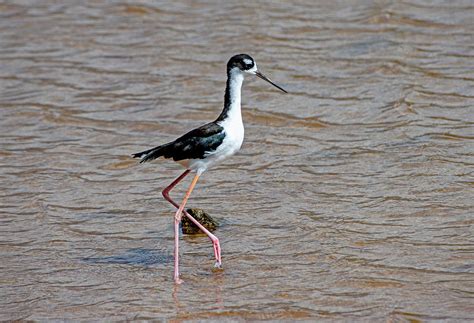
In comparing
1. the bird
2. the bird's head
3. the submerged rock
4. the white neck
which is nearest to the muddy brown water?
the submerged rock

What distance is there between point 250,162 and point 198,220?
1587mm

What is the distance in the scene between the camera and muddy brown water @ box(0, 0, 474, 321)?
666 cm

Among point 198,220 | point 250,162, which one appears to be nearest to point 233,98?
point 198,220

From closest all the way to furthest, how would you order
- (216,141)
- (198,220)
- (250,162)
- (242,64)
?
1. (216,141)
2. (242,64)
3. (198,220)
4. (250,162)

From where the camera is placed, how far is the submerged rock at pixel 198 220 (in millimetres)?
7680

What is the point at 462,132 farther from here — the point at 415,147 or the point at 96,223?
the point at 96,223

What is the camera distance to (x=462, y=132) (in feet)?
30.5

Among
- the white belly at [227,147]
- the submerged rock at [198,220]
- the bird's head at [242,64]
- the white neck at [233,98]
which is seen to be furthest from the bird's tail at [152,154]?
the bird's head at [242,64]

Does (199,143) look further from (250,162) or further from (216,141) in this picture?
(250,162)

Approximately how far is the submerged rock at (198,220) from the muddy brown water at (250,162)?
0.26 ft

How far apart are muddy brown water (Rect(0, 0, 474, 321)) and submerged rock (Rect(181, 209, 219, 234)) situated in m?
0.08

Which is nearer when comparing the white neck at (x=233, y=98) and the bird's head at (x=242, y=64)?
the white neck at (x=233, y=98)

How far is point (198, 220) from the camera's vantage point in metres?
7.68

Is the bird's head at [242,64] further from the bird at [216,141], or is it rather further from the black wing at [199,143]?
the black wing at [199,143]
